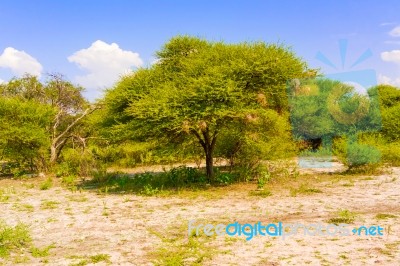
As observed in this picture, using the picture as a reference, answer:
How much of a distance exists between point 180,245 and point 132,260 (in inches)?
45.6

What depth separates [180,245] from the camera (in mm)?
8688

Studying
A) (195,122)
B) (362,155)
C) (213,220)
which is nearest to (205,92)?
(195,122)

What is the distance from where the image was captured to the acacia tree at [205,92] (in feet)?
50.0

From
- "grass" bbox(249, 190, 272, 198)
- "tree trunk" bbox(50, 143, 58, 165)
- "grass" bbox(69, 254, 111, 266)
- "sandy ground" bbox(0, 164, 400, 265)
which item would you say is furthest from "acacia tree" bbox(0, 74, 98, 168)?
"grass" bbox(69, 254, 111, 266)

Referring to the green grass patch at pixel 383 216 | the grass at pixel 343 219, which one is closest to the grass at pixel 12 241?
the grass at pixel 343 219

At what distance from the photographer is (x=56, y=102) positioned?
27219mm

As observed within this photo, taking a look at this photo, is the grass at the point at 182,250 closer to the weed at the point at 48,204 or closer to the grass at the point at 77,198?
the weed at the point at 48,204

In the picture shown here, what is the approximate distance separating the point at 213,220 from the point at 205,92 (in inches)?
224

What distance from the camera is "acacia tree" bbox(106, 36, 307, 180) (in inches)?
600

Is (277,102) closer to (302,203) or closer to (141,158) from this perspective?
(302,203)

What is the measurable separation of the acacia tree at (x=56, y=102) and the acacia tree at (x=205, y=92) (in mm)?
8250

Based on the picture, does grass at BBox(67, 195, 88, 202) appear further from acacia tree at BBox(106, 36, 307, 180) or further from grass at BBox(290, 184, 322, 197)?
grass at BBox(290, 184, 322, 197)

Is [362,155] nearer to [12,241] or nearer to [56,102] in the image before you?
[12,241]

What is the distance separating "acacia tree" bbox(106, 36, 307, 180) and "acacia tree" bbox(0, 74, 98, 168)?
27.1 feet
